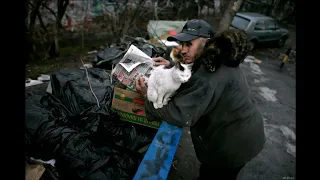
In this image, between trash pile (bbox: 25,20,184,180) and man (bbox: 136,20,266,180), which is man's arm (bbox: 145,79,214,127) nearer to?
man (bbox: 136,20,266,180)

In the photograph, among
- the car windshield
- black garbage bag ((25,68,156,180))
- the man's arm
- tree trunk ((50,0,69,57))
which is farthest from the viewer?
the car windshield

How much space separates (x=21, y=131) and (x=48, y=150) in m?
1.51

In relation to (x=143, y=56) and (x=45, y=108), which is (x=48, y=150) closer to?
(x=45, y=108)

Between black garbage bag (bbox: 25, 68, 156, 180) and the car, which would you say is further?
the car

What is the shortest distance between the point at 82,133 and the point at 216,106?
4.13ft

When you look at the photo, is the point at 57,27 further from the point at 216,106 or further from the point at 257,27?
the point at 257,27

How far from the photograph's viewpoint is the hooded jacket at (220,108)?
1.39 m

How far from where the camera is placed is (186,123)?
1421mm

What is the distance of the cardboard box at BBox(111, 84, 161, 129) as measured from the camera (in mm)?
2070

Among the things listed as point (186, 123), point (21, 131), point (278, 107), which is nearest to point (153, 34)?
point (278, 107)

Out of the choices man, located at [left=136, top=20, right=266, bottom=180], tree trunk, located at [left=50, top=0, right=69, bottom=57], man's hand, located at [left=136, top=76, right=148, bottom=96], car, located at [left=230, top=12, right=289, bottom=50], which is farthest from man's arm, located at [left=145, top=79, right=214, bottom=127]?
car, located at [left=230, top=12, right=289, bottom=50]

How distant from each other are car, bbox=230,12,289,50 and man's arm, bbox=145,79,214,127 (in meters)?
8.37

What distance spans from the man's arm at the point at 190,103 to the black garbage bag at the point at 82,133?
34.6 inches
